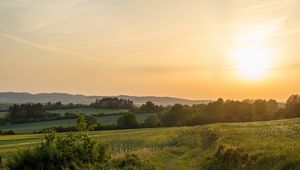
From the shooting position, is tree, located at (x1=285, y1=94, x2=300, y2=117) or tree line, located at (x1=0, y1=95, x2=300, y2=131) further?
tree line, located at (x1=0, y1=95, x2=300, y2=131)

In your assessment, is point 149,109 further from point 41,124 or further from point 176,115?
point 41,124

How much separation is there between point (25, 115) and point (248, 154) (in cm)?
11279

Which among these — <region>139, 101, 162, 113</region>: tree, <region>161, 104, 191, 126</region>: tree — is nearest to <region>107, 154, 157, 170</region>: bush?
<region>161, 104, 191, 126</region>: tree

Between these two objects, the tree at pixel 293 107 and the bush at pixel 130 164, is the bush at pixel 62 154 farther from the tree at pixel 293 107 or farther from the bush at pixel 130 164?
the tree at pixel 293 107

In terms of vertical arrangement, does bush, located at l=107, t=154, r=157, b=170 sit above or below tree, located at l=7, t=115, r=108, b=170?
below

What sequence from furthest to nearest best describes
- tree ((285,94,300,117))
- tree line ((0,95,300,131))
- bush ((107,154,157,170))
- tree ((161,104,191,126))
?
tree ((161,104,191,126)) < tree line ((0,95,300,131)) < tree ((285,94,300,117)) < bush ((107,154,157,170))

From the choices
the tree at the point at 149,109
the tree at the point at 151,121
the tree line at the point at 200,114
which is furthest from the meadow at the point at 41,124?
the tree at the point at 149,109

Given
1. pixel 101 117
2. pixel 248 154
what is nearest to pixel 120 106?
pixel 101 117

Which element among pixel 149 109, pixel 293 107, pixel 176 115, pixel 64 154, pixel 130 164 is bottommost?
pixel 130 164

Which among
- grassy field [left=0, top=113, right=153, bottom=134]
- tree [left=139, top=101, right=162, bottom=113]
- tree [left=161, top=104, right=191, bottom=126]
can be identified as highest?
tree [left=139, top=101, right=162, bottom=113]

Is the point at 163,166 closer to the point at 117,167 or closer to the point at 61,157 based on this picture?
the point at 117,167

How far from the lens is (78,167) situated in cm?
2086

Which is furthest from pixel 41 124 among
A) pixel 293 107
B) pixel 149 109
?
pixel 293 107

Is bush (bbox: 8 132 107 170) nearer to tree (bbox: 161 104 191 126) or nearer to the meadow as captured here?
the meadow
